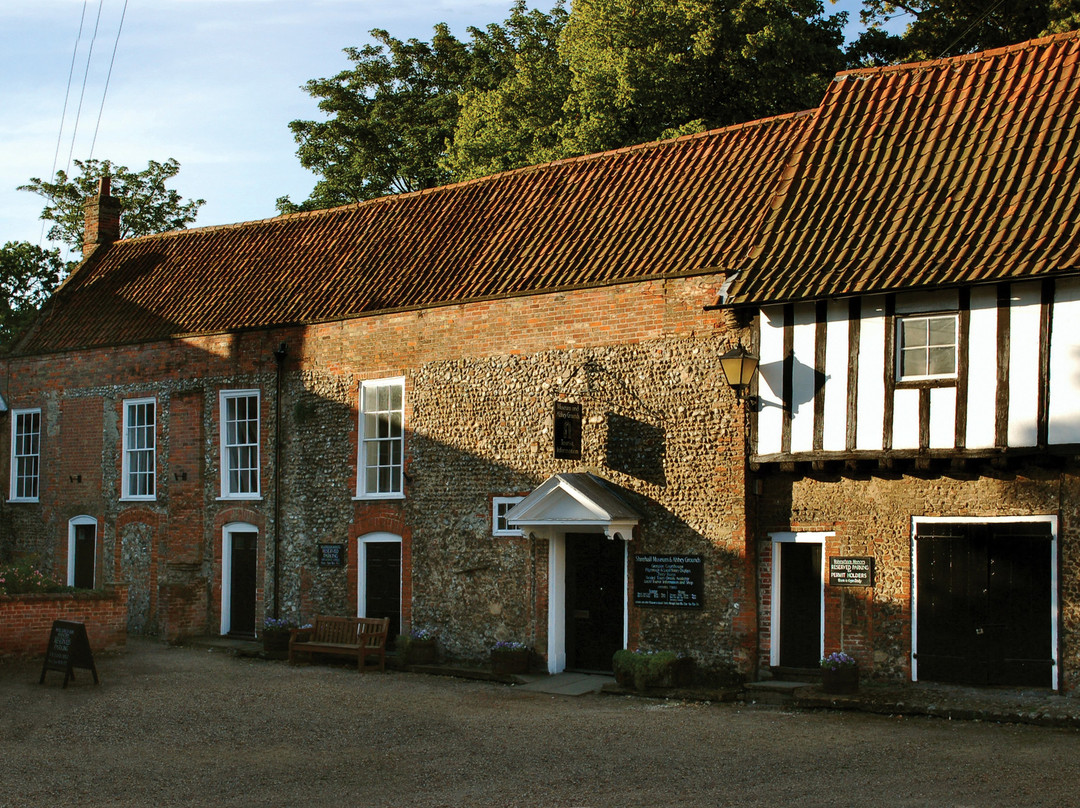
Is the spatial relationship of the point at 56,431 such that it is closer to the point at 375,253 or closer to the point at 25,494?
the point at 25,494

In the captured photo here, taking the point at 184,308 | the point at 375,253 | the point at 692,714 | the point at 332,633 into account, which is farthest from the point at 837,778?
the point at 184,308

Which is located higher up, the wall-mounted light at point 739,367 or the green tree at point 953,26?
the green tree at point 953,26

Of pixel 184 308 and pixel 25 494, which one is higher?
pixel 184 308

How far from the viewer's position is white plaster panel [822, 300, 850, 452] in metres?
15.5

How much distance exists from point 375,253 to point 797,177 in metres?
8.80

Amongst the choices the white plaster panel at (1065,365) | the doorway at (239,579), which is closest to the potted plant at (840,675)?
the white plaster panel at (1065,365)

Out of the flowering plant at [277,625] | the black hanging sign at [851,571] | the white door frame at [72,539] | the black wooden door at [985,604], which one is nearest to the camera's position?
the black wooden door at [985,604]

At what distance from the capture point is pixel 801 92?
2666 cm

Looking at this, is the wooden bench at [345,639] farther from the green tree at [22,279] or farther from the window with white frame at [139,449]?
the green tree at [22,279]

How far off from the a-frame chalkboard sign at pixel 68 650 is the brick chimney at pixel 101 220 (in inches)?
595

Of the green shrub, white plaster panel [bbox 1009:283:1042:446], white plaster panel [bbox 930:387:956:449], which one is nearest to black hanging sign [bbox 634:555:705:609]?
white plaster panel [bbox 930:387:956:449]

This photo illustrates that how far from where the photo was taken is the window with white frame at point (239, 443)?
22656mm

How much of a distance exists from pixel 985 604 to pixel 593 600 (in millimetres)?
5727

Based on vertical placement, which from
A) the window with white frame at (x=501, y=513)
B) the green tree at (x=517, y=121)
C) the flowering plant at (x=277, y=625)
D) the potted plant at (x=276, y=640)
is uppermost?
the green tree at (x=517, y=121)
